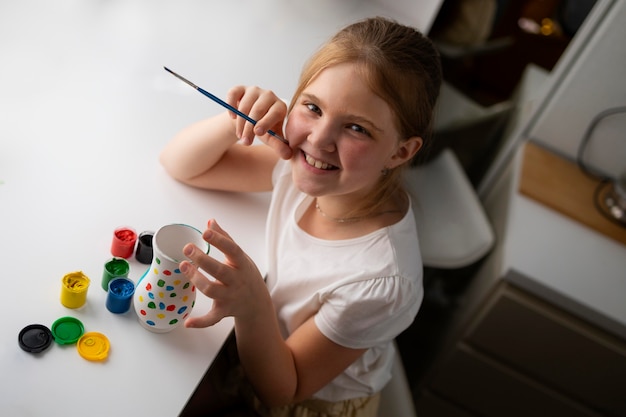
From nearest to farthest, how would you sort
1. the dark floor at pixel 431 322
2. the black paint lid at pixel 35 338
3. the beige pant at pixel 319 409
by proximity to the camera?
the black paint lid at pixel 35 338
the beige pant at pixel 319 409
the dark floor at pixel 431 322

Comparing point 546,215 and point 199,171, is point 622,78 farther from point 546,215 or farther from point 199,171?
point 199,171

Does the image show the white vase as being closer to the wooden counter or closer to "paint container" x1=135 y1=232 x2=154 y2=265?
"paint container" x1=135 y1=232 x2=154 y2=265

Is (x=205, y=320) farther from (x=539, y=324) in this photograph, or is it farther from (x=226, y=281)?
(x=539, y=324)

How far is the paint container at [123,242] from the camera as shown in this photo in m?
0.78

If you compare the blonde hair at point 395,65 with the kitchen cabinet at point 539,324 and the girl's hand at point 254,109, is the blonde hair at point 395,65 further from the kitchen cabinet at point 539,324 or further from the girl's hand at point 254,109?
the kitchen cabinet at point 539,324

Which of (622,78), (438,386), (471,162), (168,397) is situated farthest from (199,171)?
(471,162)

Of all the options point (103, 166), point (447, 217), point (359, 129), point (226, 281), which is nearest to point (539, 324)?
point (447, 217)

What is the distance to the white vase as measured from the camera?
0.69m

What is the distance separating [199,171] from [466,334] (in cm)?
82

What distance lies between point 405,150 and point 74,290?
0.49 metres

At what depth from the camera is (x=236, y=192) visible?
1.01 m

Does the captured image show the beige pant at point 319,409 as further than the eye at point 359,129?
Yes

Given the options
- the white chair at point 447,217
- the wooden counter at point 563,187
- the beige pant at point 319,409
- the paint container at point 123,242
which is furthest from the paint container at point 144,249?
the wooden counter at point 563,187

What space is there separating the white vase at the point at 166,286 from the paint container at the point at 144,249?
2.6 inches
